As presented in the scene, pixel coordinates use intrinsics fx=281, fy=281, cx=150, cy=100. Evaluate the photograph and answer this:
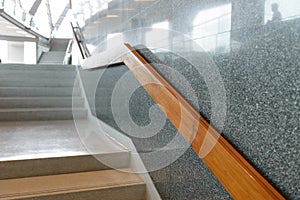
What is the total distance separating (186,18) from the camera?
1.36 metres

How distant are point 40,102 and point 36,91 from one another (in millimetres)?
295

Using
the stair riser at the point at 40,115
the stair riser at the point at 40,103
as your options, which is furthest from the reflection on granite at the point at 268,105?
the stair riser at the point at 40,103

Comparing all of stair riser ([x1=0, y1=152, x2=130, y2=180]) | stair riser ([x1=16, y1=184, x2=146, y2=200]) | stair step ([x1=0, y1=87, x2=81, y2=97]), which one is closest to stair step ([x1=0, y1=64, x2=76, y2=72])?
stair step ([x1=0, y1=87, x2=81, y2=97])

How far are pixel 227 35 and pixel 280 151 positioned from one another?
48cm

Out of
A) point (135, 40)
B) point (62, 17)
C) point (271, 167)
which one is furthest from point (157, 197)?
point (62, 17)

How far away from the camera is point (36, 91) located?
11.7ft

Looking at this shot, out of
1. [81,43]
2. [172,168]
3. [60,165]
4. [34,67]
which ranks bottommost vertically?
[60,165]

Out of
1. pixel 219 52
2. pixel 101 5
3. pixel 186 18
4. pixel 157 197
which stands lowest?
pixel 157 197

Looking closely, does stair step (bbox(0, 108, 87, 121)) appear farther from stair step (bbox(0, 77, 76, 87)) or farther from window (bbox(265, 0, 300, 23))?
window (bbox(265, 0, 300, 23))

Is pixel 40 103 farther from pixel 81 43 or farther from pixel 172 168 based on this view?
pixel 172 168

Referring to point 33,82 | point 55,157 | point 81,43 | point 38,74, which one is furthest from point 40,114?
point 81,43

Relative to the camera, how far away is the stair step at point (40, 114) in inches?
118

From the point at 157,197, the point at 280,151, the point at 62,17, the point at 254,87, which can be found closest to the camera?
the point at 280,151

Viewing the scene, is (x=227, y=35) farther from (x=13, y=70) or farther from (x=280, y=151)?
(x=13, y=70)
